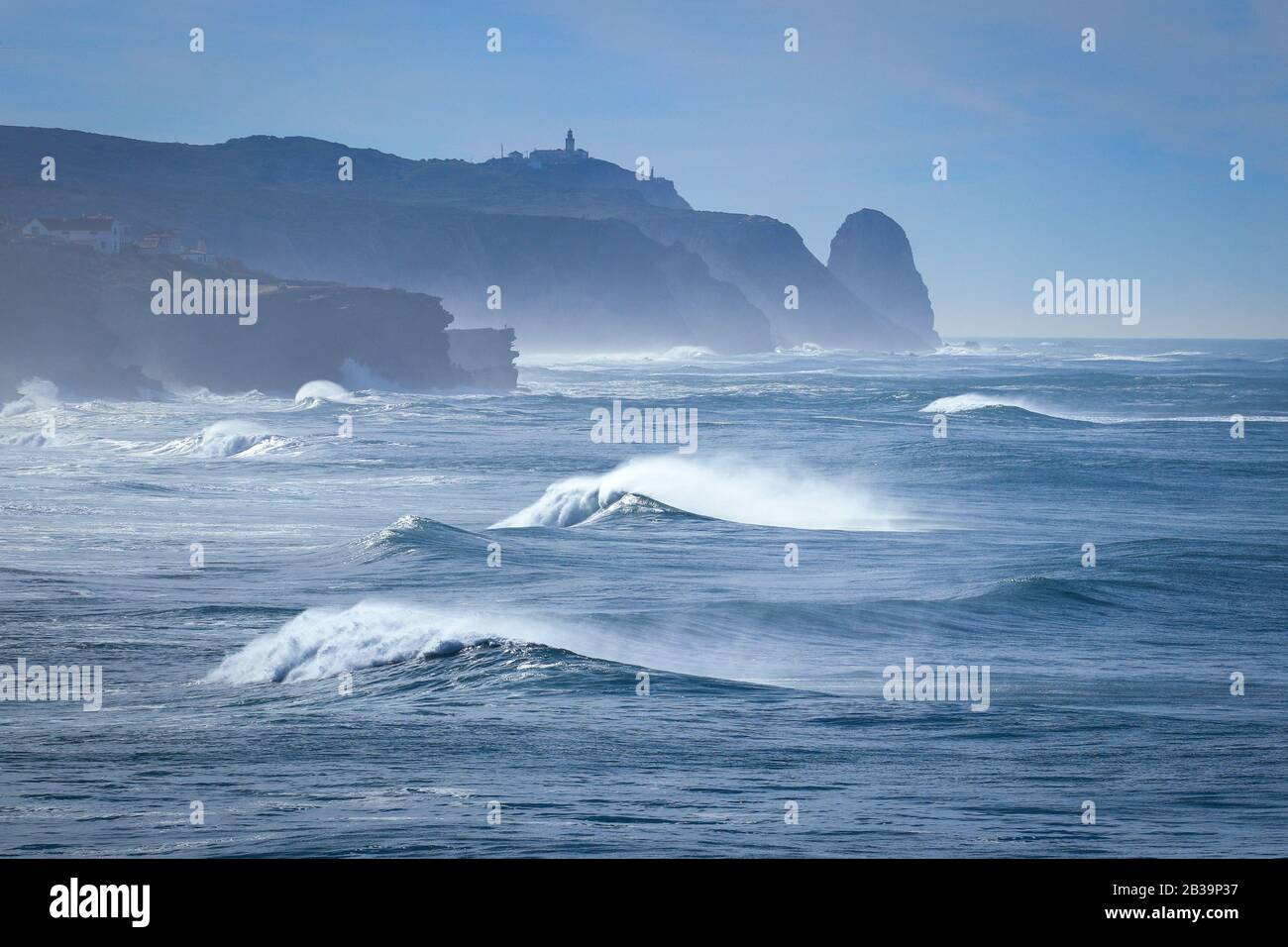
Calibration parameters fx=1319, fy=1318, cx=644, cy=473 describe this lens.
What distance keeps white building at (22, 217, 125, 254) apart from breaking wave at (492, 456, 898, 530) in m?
78.7

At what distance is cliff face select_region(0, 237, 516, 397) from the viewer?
74.9 meters

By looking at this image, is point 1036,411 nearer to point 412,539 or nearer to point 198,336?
point 412,539

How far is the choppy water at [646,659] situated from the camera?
28.1ft

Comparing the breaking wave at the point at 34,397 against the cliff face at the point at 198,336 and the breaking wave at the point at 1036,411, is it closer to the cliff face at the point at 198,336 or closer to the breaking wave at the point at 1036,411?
the cliff face at the point at 198,336

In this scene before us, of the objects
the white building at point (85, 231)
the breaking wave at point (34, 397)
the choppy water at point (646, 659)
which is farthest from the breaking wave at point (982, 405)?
the white building at point (85, 231)

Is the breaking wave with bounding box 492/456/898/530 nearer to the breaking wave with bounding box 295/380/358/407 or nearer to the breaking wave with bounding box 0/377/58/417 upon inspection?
the breaking wave with bounding box 0/377/58/417

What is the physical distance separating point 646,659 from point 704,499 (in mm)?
16353

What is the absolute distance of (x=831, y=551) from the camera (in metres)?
22.8

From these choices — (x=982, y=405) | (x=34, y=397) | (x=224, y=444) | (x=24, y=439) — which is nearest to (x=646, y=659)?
(x=224, y=444)

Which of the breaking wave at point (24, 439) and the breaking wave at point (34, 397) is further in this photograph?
the breaking wave at point (34, 397)

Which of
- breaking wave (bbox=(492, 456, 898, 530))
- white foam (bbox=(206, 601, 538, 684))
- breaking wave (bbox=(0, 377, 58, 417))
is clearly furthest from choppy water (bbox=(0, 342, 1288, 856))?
breaking wave (bbox=(0, 377, 58, 417))

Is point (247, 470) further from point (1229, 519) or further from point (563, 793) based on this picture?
point (563, 793)

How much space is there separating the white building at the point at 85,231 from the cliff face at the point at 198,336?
8096 mm
